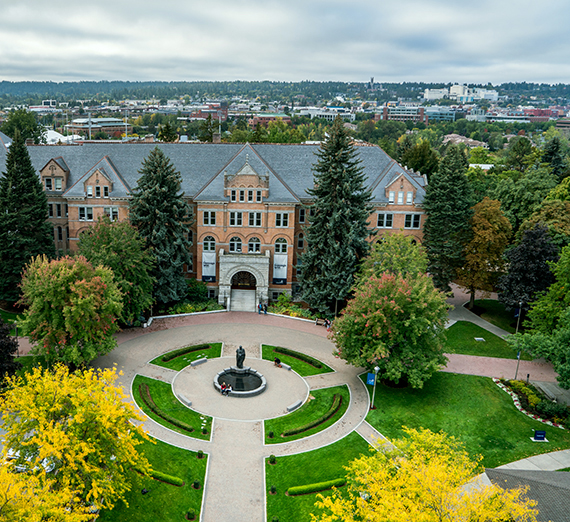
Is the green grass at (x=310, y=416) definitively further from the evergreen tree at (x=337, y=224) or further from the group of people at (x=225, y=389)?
the evergreen tree at (x=337, y=224)

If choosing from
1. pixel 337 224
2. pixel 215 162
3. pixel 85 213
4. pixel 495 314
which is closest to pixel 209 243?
pixel 215 162

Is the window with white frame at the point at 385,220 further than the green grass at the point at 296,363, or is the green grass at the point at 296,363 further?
the window with white frame at the point at 385,220

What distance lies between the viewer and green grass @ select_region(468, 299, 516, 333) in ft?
189

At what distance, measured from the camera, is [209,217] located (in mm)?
61469

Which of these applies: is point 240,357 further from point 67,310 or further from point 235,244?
point 235,244

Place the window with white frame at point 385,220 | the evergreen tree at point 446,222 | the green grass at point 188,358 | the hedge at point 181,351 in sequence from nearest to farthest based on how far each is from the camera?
1. the green grass at point 188,358
2. the hedge at point 181,351
3. the evergreen tree at point 446,222
4. the window with white frame at point 385,220

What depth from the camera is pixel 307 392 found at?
138 feet

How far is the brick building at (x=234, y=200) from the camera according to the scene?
60438mm

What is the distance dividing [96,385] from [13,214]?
33842 millimetres

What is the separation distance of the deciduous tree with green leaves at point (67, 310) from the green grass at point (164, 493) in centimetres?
1033

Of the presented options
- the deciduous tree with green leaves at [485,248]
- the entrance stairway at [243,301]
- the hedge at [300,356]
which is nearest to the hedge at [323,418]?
the hedge at [300,356]

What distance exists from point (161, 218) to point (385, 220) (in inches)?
1071

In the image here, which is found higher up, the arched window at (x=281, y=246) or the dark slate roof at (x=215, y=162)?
the dark slate roof at (x=215, y=162)

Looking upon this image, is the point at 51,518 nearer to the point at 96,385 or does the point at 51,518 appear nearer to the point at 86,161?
the point at 96,385
